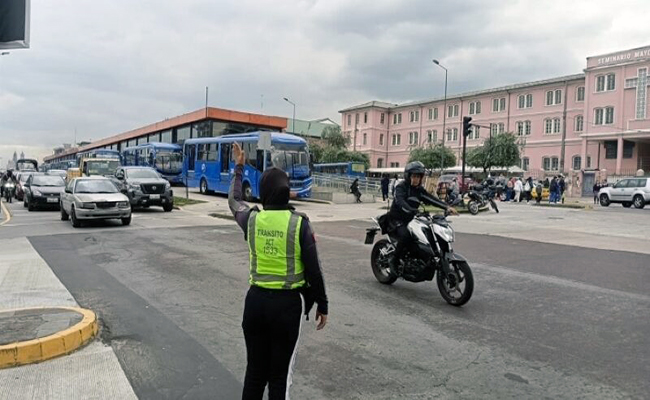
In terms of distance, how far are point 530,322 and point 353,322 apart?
2.08 metres

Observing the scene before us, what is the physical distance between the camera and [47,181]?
2305 centimetres

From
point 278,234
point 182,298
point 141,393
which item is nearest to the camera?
point 278,234

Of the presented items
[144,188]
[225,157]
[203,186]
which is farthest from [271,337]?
Answer: [203,186]

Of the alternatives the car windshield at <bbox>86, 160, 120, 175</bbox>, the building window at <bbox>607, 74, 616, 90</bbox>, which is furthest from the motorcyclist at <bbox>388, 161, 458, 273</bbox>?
the building window at <bbox>607, 74, 616, 90</bbox>

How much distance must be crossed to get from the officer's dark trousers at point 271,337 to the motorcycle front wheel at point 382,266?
490 centimetres

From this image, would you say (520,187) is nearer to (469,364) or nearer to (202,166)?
(202,166)

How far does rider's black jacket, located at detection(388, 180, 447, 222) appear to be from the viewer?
24.0 ft

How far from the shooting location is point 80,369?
4.53 m

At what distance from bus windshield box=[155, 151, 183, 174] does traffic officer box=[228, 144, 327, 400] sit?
3857cm

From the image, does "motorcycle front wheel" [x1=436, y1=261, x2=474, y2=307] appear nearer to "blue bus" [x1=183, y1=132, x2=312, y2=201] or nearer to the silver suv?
Result: "blue bus" [x1=183, y1=132, x2=312, y2=201]

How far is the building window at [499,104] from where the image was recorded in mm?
71688

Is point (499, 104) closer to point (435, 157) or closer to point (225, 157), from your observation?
point (435, 157)

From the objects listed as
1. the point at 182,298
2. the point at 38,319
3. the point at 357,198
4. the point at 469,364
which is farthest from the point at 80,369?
the point at 357,198

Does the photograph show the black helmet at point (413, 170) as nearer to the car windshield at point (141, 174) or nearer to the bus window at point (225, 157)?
the car windshield at point (141, 174)
